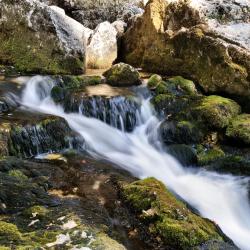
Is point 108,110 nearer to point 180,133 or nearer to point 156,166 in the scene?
point 180,133

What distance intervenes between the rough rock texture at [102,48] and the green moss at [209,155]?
Answer: 697cm

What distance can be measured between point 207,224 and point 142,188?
3.78 feet

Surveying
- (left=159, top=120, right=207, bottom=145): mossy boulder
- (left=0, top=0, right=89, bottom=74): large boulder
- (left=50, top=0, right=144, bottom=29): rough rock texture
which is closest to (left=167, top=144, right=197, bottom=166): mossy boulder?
(left=159, top=120, right=207, bottom=145): mossy boulder

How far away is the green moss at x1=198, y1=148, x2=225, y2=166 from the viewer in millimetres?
10700

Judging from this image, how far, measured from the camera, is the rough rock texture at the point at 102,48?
1694 centimetres

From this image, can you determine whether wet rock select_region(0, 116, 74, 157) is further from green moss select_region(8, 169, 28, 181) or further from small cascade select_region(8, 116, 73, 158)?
green moss select_region(8, 169, 28, 181)

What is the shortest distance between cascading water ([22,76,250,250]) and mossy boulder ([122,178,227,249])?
1.27 meters

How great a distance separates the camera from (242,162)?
10.6 m

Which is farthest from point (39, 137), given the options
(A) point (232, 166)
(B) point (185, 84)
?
(B) point (185, 84)

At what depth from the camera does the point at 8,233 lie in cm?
518

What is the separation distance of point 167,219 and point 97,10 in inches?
652

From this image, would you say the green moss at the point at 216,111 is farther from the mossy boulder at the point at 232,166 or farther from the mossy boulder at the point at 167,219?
the mossy boulder at the point at 167,219

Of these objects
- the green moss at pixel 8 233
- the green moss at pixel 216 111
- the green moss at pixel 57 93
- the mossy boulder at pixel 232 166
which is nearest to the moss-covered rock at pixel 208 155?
the mossy boulder at pixel 232 166

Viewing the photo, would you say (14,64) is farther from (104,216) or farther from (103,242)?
(103,242)
